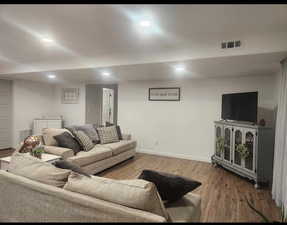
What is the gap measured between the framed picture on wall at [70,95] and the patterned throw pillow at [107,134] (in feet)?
7.84

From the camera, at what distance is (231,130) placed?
365cm

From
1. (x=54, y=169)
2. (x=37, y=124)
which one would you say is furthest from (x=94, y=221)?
(x=37, y=124)

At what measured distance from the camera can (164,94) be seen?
4.93 meters

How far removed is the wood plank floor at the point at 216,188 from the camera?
2250mm

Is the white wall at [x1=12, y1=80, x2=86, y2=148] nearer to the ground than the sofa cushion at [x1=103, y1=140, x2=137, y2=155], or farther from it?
farther from it

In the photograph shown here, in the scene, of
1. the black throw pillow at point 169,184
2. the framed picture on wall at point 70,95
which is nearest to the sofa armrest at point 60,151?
the black throw pillow at point 169,184

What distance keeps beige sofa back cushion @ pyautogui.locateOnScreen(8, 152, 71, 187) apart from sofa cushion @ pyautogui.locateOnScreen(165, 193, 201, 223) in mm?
857

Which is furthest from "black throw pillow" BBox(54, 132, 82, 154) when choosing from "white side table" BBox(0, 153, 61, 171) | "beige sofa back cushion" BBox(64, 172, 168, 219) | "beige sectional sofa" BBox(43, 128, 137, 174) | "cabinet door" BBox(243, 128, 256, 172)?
"cabinet door" BBox(243, 128, 256, 172)

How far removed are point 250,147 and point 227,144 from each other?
0.54 metres

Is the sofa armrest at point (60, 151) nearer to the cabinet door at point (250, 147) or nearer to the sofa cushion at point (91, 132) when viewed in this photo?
the sofa cushion at point (91, 132)

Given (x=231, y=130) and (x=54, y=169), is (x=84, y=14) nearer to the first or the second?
(x=54, y=169)

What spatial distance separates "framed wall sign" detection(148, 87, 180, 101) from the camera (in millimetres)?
4820

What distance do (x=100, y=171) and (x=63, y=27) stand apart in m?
2.55

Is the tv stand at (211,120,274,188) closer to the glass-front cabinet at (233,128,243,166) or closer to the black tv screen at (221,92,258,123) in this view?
the glass-front cabinet at (233,128,243,166)
